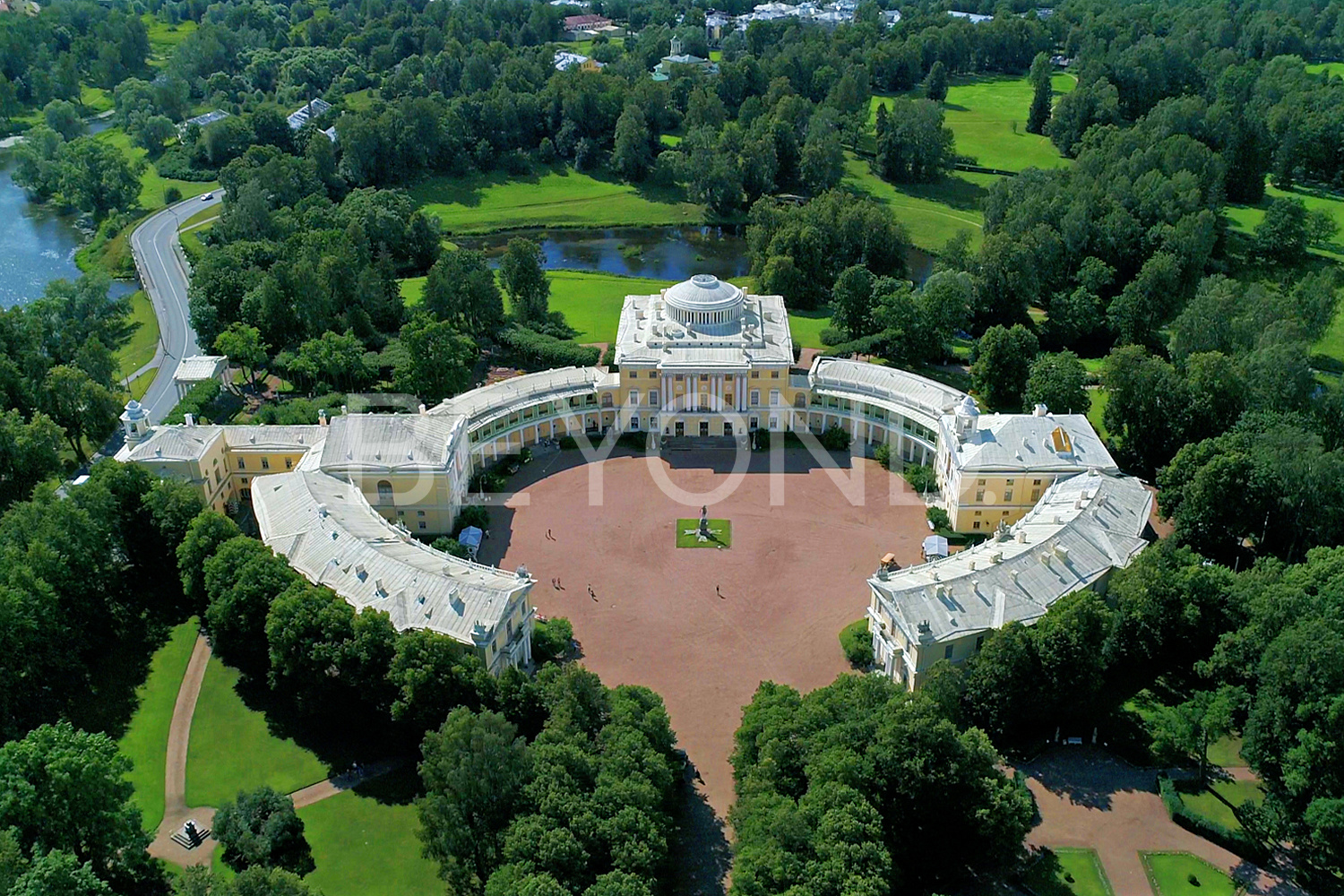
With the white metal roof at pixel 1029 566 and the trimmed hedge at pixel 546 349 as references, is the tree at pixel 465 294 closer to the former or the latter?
the trimmed hedge at pixel 546 349

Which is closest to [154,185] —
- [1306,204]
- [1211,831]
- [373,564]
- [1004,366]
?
[373,564]

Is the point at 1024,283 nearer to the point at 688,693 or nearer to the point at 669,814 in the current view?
the point at 688,693

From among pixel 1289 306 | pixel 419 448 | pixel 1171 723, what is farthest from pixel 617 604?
pixel 1289 306

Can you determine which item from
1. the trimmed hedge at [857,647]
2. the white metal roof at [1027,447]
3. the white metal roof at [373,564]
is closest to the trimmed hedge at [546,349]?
the white metal roof at [373,564]

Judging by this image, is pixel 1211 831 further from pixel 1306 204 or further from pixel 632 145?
pixel 632 145

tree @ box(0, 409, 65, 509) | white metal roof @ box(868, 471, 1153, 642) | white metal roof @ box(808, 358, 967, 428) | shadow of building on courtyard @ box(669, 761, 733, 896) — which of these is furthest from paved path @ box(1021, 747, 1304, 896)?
tree @ box(0, 409, 65, 509)
